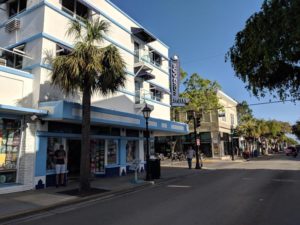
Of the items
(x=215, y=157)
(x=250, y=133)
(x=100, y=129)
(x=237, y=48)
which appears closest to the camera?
(x=237, y=48)

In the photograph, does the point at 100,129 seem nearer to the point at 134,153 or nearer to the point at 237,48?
the point at 134,153

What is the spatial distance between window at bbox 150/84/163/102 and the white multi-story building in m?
2.03

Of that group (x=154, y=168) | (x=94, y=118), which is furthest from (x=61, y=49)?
(x=154, y=168)

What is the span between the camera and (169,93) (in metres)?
25.6

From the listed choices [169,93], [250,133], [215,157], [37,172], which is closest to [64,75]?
[37,172]

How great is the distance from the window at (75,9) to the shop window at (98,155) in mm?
7693

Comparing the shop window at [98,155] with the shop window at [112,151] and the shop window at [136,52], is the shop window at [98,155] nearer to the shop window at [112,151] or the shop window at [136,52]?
the shop window at [112,151]

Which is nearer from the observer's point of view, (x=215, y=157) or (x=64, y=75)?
(x=64, y=75)

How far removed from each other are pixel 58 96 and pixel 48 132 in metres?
1.94

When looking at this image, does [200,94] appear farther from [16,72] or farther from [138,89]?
[16,72]

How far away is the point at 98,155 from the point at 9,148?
5961 mm

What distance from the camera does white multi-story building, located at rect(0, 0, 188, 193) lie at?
1224 cm

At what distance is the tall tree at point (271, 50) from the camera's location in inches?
226

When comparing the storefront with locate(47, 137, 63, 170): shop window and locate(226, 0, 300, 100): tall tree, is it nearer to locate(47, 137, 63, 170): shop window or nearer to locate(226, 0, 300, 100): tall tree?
locate(47, 137, 63, 170): shop window
